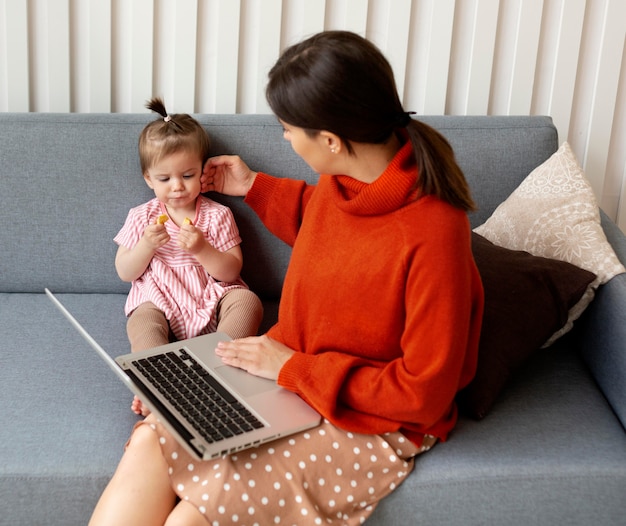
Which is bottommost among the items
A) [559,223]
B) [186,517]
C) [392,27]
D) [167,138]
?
[186,517]

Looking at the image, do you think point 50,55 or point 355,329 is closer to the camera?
point 355,329

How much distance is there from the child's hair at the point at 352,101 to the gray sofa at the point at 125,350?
1.64 feet

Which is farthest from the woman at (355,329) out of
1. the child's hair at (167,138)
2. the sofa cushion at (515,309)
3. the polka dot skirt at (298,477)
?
the child's hair at (167,138)

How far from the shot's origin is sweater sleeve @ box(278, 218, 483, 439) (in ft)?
4.74

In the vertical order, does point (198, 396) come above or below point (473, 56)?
below

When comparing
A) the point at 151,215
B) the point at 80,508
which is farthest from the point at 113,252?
the point at 80,508

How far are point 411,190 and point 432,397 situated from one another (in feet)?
1.17

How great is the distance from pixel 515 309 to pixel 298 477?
24.0 inches

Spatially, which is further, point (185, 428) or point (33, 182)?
point (33, 182)

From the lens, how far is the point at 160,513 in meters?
1.46

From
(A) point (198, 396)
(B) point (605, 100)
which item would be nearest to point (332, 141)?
(A) point (198, 396)

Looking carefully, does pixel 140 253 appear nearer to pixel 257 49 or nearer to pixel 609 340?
pixel 257 49

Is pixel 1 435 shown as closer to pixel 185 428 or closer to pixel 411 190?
pixel 185 428

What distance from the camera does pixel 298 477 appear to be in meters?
1.48
